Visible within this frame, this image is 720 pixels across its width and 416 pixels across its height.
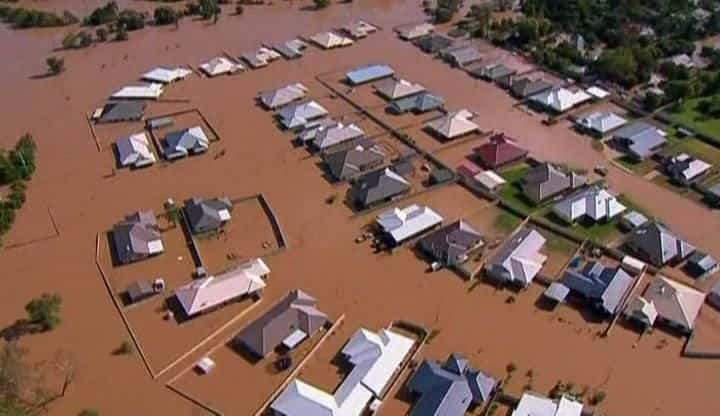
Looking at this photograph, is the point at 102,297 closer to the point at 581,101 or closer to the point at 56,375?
the point at 56,375

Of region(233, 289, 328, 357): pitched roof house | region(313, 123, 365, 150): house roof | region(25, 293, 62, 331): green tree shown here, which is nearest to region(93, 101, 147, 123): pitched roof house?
region(313, 123, 365, 150): house roof

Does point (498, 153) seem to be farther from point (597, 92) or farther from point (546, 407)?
point (546, 407)

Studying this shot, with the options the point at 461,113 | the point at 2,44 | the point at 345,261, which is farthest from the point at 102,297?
the point at 2,44

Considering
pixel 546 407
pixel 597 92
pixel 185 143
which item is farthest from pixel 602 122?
pixel 185 143

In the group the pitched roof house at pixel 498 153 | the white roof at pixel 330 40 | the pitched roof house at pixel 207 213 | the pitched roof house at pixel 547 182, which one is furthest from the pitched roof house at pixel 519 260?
the white roof at pixel 330 40

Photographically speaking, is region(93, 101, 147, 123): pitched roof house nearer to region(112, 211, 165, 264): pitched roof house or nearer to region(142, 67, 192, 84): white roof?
region(142, 67, 192, 84): white roof

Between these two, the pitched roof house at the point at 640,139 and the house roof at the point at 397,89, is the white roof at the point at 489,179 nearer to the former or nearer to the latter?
the pitched roof house at the point at 640,139
